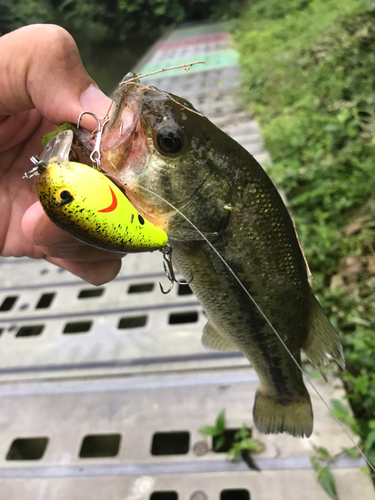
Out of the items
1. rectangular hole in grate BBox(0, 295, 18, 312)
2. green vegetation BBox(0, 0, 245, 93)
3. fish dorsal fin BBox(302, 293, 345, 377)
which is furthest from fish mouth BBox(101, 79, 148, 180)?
green vegetation BBox(0, 0, 245, 93)

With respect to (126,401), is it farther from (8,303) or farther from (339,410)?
(8,303)

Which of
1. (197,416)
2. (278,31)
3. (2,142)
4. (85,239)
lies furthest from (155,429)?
(278,31)

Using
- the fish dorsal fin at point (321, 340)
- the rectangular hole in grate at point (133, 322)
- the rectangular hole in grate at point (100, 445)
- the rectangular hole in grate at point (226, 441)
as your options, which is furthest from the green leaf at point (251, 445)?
the rectangular hole in grate at point (133, 322)

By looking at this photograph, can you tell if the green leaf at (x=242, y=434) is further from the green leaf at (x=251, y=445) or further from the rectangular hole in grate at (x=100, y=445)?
the rectangular hole in grate at (x=100, y=445)

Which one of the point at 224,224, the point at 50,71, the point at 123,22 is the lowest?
the point at 123,22

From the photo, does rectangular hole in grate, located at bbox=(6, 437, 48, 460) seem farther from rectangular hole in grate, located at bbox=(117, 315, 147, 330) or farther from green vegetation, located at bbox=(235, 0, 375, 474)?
green vegetation, located at bbox=(235, 0, 375, 474)

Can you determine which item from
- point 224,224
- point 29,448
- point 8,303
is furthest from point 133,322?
point 224,224

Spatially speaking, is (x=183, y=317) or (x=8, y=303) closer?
(x=183, y=317)
